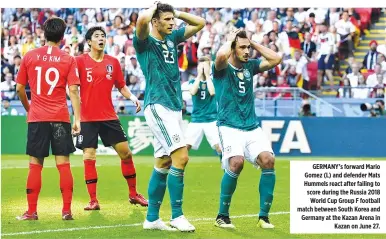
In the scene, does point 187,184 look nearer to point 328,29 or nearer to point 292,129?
point 292,129

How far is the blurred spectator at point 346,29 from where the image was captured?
2728 centimetres

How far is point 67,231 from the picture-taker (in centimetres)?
1019

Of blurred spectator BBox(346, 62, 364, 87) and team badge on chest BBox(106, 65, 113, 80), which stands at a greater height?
team badge on chest BBox(106, 65, 113, 80)

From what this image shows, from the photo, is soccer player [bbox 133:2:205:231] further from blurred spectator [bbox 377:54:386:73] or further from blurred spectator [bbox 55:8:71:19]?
blurred spectator [bbox 55:8:71:19]

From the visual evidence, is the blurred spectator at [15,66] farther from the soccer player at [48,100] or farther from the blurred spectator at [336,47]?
the soccer player at [48,100]

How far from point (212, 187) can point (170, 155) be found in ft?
18.3


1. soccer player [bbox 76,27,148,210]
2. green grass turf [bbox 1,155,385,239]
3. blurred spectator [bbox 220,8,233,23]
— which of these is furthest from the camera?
blurred spectator [bbox 220,8,233,23]

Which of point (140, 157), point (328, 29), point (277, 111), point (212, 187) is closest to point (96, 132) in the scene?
point (212, 187)

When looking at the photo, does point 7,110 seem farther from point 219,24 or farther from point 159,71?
point 159,71

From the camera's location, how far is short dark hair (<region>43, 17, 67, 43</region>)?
1084cm

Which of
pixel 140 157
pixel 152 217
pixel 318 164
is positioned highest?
pixel 318 164

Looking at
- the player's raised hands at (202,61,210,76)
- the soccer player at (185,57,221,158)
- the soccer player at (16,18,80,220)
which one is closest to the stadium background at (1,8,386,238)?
the soccer player at (185,57,221,158)

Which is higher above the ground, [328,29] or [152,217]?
[328,29]

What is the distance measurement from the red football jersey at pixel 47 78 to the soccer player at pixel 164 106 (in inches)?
46.0
